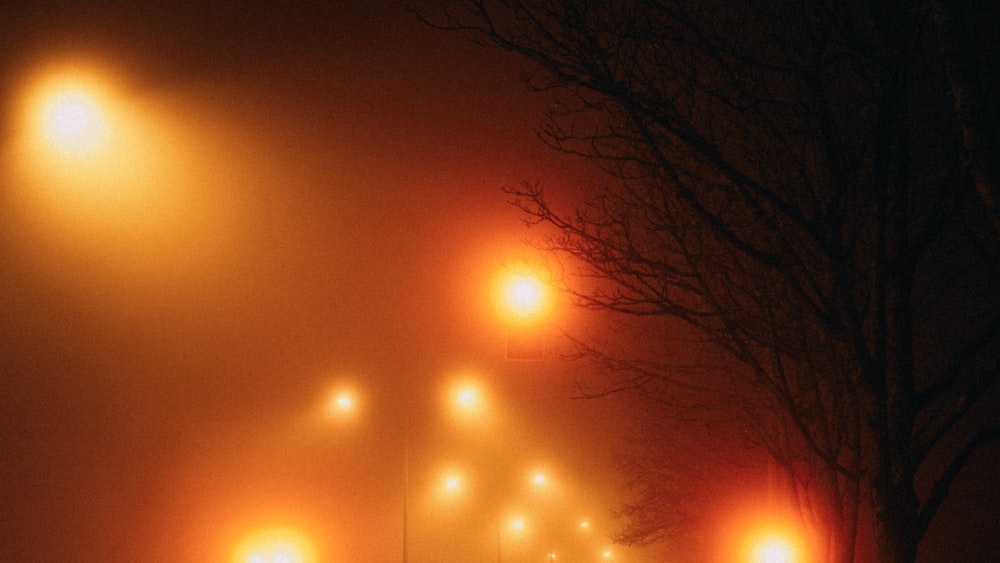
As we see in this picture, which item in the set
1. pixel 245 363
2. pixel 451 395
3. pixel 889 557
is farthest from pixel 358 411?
pixel 889 557

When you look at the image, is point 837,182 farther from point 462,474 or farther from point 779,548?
point 462,474

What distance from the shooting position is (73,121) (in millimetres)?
8836

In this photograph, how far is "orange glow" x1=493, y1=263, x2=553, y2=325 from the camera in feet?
23.5

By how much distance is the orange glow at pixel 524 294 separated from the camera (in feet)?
23.5

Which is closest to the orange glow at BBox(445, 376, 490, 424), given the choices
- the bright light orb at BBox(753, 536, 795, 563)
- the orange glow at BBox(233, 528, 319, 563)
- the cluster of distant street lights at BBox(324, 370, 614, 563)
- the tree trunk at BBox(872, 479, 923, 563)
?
the cluster of distant street lights at BBox(324, 370, 614, 563)

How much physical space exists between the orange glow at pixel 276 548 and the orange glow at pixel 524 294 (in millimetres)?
8370

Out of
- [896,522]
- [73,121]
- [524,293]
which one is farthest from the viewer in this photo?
[73,121]

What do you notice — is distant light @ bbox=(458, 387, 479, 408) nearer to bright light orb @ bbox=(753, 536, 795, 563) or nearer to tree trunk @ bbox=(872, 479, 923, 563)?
bright light orb @ bbox=(753, 536, 795, 563)

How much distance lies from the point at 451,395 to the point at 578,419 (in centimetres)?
404

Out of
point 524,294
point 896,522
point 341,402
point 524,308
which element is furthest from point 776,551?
point 341,402

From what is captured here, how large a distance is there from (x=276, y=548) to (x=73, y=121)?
9291mm

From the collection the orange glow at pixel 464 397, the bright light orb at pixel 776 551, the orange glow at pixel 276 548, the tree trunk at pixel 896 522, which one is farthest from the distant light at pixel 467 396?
the tree trunk at pixel 896 522

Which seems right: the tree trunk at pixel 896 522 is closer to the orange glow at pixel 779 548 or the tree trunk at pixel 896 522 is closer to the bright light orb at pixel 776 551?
the orange glow at pixel 779 548

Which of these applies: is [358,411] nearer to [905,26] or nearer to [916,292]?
[916,292]
